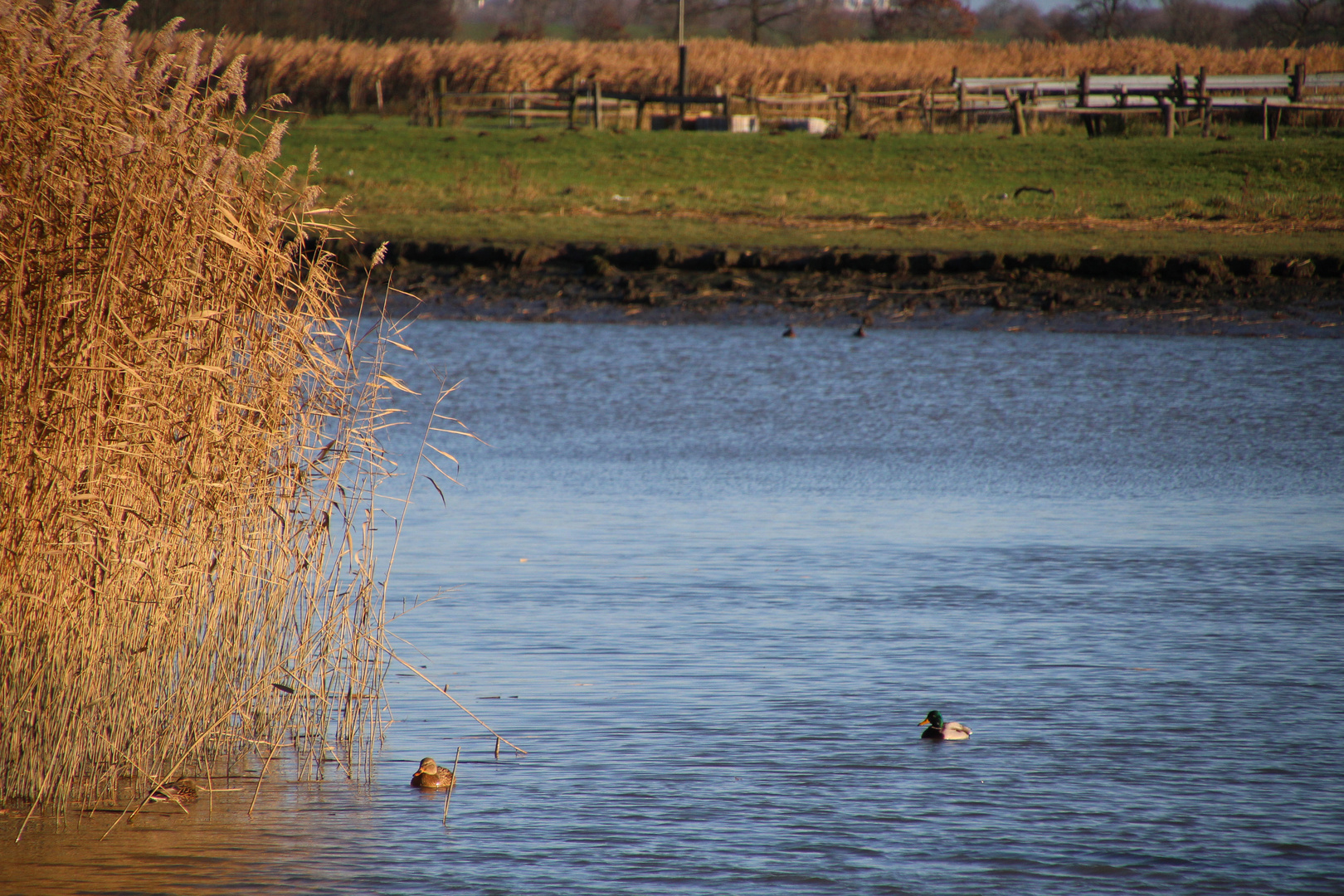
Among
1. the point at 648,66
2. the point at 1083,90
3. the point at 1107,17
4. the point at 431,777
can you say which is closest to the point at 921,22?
the point at 1107,17

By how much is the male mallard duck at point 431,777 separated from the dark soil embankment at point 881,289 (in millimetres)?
13347

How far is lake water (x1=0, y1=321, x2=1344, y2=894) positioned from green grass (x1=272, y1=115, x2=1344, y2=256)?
8.41 meters

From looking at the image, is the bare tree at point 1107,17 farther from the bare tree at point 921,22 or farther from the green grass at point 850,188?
the green grass at point 850,188

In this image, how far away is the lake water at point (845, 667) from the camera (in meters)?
5.35

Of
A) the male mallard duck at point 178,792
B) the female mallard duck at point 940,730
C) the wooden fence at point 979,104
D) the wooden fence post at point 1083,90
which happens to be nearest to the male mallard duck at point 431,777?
the male mallard duck at point 178,792

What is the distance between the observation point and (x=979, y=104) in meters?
38.1

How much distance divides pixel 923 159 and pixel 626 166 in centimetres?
520

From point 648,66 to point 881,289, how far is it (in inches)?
1135

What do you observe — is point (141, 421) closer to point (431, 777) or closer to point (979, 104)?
point (431, 777)

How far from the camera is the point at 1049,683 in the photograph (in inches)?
282

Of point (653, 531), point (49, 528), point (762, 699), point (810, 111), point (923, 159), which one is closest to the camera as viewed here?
point (49, 528)

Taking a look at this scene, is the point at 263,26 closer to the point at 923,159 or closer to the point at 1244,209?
the point at 923,159

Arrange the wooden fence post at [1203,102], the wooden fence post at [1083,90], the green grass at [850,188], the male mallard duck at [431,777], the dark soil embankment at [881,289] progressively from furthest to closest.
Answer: the wooden fence post at [1083,90] < the wooden fence post at [1203,102] < the green grass at [850,188] < the dark soil embankment at [881,289] < the male mallard duck at [431,777]

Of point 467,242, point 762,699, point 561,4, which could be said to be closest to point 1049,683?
point 762,699
